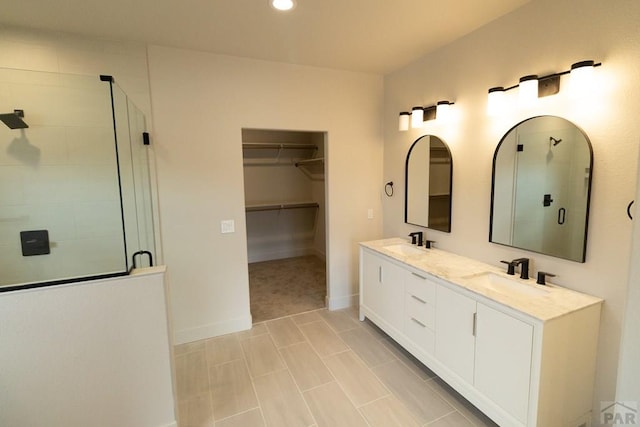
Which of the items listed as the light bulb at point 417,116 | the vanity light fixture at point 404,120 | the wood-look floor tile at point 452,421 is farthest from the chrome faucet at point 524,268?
the vanity light fixture at point 404,120

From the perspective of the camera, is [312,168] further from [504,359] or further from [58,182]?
[504,359]

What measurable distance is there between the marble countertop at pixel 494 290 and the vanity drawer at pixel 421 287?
0.08 metres

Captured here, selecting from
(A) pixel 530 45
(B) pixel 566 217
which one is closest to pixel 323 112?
(A) pixel 530 45

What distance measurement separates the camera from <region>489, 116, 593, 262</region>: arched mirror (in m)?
1.84

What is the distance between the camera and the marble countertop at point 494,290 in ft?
5.44

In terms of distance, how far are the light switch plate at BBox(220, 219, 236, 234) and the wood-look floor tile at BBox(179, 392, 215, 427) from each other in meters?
1.40

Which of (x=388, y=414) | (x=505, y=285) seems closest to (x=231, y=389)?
(x=388, y=414)

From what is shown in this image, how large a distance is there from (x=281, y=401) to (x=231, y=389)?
0.42m

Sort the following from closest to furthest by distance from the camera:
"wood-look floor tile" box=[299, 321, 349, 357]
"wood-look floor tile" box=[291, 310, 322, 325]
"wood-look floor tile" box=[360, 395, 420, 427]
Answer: "wood-look floor tile" box=[360, 395, 420, 427] < "wood-look floor tile" box=[299, 321, 349, 357] < "wood-look floor tile" box=[291, 310, 322, 325]

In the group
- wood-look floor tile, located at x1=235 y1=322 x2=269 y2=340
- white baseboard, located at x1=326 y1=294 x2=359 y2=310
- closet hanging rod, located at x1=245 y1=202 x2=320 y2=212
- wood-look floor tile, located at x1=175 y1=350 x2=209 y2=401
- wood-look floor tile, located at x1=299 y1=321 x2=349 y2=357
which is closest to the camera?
wood-look floor tile, located at x1=175 y1=350 x2=209 y2=401

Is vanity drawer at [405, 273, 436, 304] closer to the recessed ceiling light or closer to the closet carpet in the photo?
the closet carpet

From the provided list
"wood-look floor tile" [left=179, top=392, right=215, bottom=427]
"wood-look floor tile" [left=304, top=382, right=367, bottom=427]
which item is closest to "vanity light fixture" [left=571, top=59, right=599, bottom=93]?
"wood-look floor tile" [left=304, top=382, right=367, bottom=427]

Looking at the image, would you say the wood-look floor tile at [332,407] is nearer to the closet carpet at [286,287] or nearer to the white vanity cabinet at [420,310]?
the white vanity cabinet at [420,310]

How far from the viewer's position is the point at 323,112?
330cm
